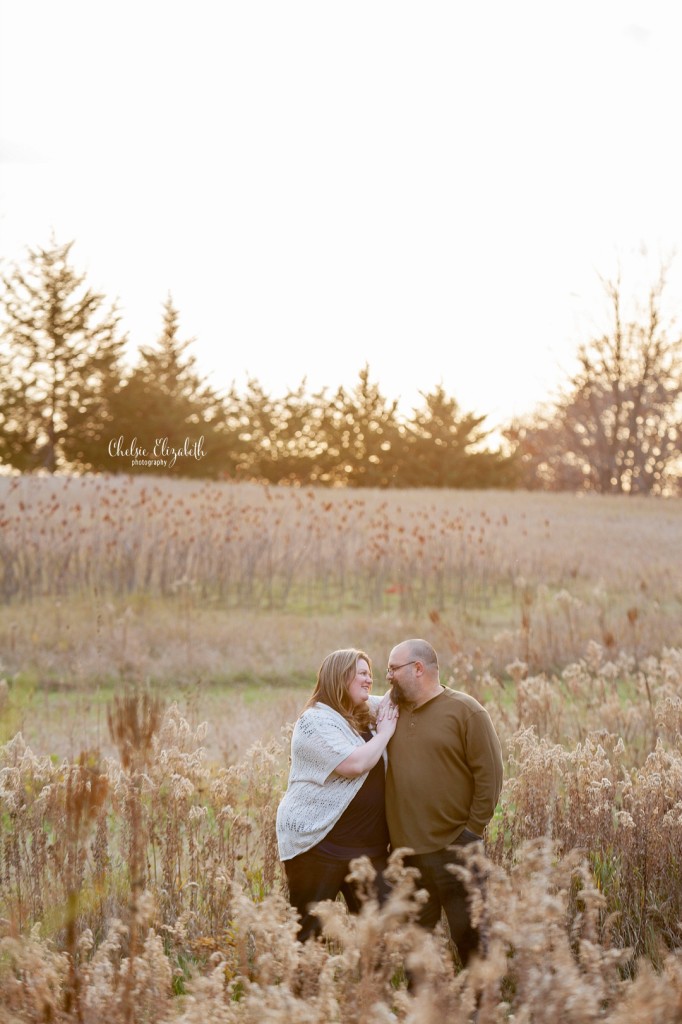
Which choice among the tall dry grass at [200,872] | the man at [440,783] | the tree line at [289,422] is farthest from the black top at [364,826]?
the tree line at [289,422]

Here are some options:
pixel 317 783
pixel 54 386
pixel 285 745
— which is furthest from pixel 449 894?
pixel 54 386

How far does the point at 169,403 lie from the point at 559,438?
14279mm

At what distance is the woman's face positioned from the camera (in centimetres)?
388

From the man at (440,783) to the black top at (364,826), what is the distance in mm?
114

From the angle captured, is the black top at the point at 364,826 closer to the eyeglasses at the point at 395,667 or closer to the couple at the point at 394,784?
the couple at the point at 394,784

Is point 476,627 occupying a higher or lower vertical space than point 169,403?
lower

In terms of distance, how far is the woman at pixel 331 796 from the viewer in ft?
12.6

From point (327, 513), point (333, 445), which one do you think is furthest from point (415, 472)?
point (327, 513)

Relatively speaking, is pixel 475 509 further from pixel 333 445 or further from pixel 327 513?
pixel 333 445

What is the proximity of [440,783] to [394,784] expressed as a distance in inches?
7.5

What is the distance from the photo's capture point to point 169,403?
31469mm

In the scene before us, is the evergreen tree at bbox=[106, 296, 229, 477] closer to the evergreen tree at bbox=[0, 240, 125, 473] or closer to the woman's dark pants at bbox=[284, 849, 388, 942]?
the evergreen tree at bbox=[0, 240, 125, 473]

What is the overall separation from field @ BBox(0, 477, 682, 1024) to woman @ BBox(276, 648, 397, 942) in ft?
1.11

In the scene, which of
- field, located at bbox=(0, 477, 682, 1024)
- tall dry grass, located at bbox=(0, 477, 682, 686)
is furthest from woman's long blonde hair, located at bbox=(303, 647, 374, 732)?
tall dry grass, located at bbox=(0, 477, 682, 686)
